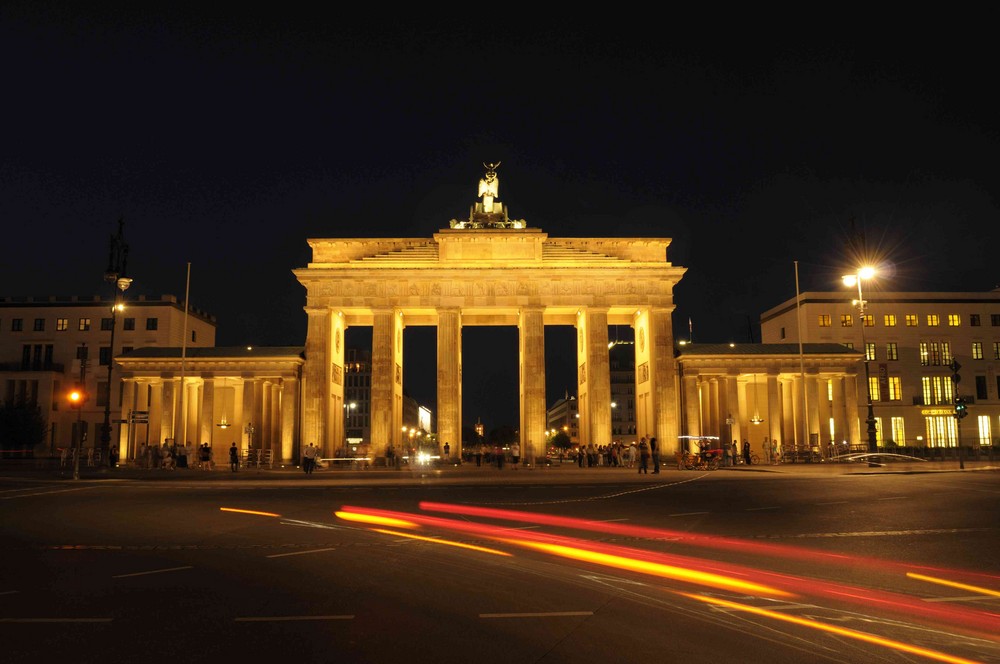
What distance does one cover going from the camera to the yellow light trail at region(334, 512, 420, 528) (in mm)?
16938

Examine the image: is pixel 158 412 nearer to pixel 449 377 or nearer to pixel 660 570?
pixel 449 377

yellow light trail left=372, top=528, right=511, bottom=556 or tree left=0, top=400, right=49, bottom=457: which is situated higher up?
tree left=0, top=400, right=49, bottom=457

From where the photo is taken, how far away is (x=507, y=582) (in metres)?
10.1

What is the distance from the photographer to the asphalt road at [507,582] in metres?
7.10

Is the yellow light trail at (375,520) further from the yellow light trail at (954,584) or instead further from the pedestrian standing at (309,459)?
the pedestrian standing at (309,459)

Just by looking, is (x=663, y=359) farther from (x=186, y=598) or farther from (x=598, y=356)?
(x=186, y=598)

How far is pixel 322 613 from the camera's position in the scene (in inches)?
335

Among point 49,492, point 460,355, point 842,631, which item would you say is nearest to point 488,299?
point 460,355

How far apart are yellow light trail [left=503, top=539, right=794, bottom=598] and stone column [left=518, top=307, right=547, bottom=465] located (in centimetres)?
4434

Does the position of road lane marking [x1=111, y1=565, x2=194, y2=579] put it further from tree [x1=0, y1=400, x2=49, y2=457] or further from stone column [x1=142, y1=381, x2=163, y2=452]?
tree [x1=0, y1=400, x2=49, y2=457]

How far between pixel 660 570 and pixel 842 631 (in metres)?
3.63

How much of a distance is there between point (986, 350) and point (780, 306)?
19105mm

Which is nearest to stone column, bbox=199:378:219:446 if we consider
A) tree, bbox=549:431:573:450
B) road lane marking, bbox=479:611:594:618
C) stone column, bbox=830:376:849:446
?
stone column, bbox=830:376:849:446

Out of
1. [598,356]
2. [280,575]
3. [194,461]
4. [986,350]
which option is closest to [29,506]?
[280,575]
